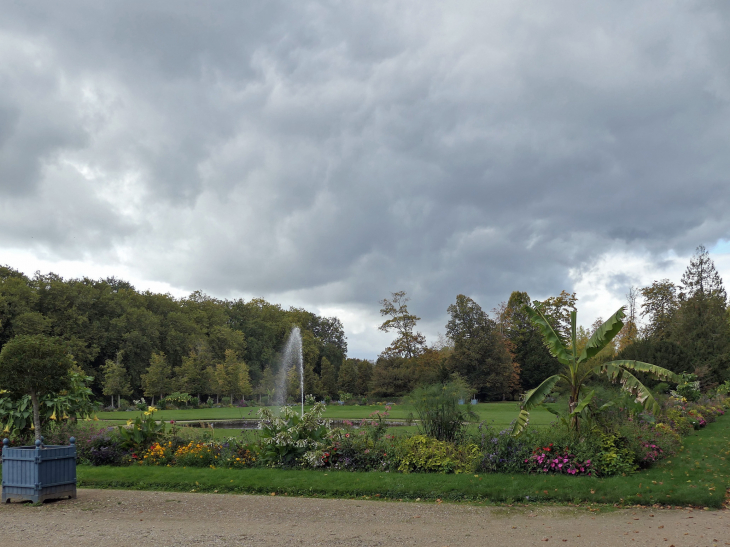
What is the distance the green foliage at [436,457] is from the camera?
11.0 meters

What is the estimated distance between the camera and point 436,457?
11242 mm

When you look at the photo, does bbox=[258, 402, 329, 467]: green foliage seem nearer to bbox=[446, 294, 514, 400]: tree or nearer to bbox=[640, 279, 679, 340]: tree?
bbox=[446, 294, 514, 400]: tree

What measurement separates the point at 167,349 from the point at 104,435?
44.3m

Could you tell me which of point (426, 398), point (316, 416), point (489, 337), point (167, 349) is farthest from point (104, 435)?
point (167, 349)

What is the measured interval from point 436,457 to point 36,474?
24.1ft

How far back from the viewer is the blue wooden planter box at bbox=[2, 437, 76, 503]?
9.56 m

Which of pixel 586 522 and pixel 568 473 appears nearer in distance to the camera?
pixel 586 522

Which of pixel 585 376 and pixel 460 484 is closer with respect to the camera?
pixel 460 484

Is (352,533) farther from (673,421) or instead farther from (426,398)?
(673,421)

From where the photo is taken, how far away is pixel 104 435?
45.9ft

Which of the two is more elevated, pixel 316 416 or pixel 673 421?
pixel 316 416

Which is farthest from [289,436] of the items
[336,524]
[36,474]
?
[36,474]

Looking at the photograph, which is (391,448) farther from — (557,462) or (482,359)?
(482,359)

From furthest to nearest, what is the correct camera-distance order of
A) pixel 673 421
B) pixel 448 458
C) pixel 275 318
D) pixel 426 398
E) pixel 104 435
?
pixel 275 318 → pixel 673 421 → pixel 104 435 → pixel 426 398 → pixel 448 458
